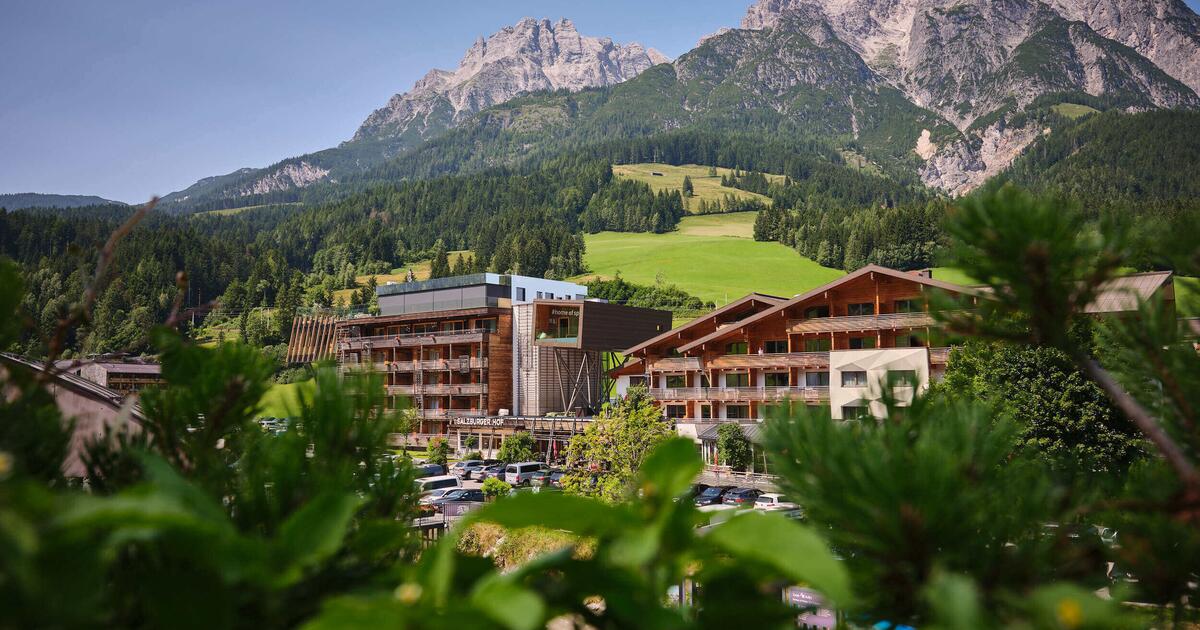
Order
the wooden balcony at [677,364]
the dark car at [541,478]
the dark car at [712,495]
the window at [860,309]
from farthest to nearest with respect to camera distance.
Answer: the wooden balcony at [677,364] → the window at [860,309] → the dark car at [541,478] → the dark car at [712,495]

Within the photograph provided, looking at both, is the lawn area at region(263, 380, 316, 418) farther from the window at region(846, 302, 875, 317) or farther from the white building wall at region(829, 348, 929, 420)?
the window at region(846, 302, 875, 317)

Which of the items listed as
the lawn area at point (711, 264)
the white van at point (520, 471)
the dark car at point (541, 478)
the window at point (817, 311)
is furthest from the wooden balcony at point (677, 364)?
the lawn area at point (711, 264)

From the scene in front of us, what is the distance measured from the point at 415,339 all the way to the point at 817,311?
3512 cm

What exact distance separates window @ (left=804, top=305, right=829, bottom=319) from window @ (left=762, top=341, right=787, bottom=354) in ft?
7.36

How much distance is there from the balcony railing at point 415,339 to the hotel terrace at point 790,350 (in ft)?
52.5

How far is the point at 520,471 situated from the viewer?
42875 millimetres

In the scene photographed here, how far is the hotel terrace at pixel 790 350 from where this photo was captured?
37.7 m

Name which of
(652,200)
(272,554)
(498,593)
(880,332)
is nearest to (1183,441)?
(498,593)

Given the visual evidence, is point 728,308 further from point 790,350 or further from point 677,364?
point 790,350

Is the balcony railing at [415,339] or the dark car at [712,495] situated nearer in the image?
the dark car at [712,495]

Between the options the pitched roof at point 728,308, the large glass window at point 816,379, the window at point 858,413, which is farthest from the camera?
the pitched roof at point 728,308

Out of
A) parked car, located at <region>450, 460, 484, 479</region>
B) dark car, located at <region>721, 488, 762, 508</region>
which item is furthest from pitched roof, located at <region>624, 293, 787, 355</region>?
parked car, located at <region>450, 460, 484, 479</region>

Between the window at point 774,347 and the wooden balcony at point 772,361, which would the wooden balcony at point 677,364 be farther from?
the window at point 774,347

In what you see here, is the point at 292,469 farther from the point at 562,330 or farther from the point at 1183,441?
the point at 562,330
